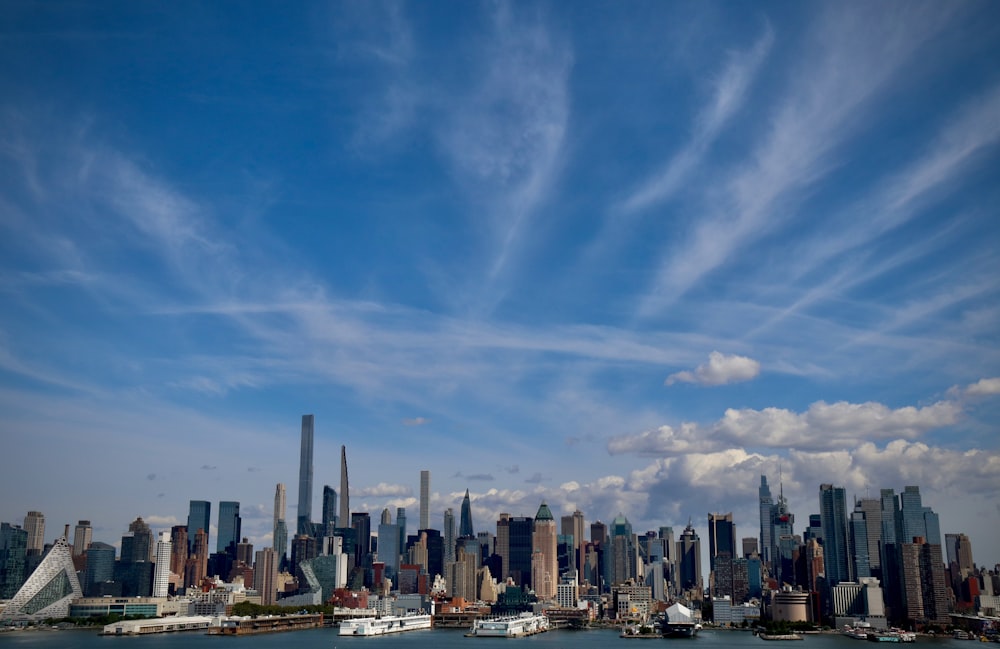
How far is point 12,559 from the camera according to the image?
111938mm

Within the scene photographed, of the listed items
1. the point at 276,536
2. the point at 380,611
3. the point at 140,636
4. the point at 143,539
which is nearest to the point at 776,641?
the point at 380,611

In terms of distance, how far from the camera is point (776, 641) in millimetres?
90500

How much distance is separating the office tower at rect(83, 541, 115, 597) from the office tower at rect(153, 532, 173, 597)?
7.41m

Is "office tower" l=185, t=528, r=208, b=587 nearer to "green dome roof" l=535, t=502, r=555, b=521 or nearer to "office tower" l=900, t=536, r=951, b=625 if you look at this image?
"green dome roof" l=535, t=502, r=555, b=521

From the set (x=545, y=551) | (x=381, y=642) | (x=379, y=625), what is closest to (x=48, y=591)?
(x=379, y=625)

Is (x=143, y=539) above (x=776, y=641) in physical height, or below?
above

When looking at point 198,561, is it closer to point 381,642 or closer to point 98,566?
point 98,566

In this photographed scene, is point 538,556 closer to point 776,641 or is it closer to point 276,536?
point 276,536

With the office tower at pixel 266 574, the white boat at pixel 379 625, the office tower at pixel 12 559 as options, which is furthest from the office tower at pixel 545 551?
the office tower at pixel 12 559

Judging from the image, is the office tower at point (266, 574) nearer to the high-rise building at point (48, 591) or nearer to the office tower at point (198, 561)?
the office tower at point (198, 561)

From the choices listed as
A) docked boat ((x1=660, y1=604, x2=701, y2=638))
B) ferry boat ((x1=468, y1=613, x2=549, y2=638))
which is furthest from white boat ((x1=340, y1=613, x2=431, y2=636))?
docked boat ((x1=660, y1=604, x2=701, y2=638))

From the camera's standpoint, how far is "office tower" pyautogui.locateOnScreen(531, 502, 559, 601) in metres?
176

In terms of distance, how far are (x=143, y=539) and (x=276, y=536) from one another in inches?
1709

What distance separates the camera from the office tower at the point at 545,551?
176m
